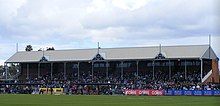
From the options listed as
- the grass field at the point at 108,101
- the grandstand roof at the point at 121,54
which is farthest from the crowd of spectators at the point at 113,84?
the grass field at the point at 108,101

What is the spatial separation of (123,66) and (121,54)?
331 centimetres

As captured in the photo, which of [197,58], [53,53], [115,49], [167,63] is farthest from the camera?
[53,53]

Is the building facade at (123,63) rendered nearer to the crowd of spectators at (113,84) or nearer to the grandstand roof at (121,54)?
the grandstand roof at (121,54)

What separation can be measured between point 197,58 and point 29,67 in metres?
37.2

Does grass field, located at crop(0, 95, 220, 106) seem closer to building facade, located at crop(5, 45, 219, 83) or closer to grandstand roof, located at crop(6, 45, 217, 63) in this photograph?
building facade, located at crop(5, 45, 219, 83)

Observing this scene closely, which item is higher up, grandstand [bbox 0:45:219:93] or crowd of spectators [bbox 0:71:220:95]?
grandstand [bbox 0:45:219:93]

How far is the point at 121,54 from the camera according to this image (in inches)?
3612

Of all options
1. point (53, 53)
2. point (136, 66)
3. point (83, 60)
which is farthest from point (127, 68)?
point (53, 53)

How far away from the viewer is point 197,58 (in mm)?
81125

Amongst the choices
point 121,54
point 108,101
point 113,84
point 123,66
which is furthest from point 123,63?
point 108,101

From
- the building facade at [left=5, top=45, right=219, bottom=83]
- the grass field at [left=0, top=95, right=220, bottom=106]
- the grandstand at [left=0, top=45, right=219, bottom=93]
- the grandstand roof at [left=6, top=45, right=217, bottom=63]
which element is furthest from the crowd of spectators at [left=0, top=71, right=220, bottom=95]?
the grass field at [left=0, top=95, right=220, bottom=106]

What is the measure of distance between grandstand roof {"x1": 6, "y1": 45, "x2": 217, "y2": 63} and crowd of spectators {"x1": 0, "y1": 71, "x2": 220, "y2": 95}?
3433 mm

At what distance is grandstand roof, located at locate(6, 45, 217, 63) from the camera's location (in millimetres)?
84250

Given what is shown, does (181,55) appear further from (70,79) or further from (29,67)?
(29,67)
